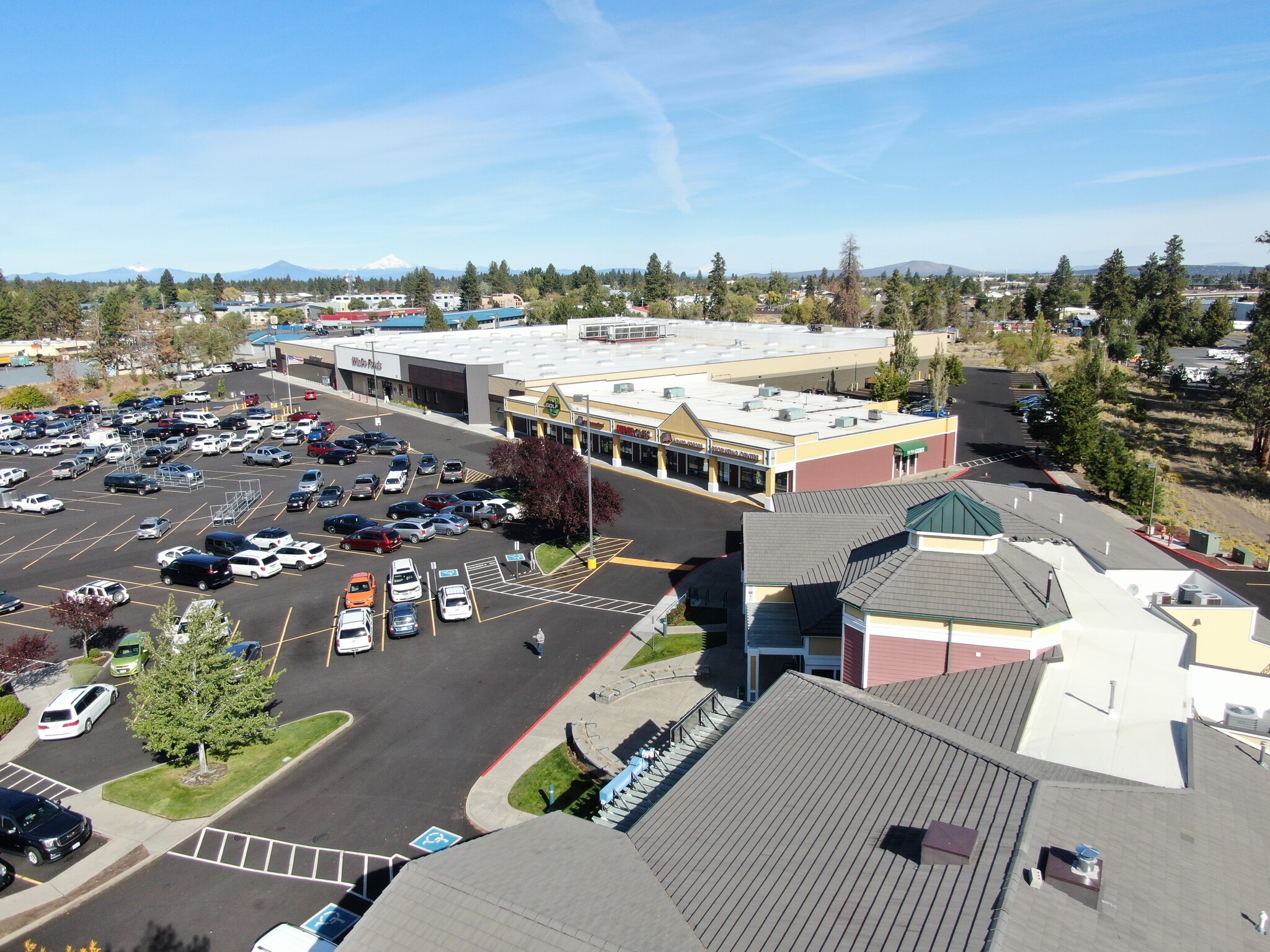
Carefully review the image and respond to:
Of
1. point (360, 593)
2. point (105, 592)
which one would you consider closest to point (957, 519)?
point (360, 593)

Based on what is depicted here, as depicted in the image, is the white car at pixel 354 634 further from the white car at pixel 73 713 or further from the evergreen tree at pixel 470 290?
the evergreen tree at pixel 470 290

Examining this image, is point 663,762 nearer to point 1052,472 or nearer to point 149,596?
point 149,596

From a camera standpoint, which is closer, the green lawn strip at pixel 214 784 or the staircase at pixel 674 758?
the staircase at pixel 674 758

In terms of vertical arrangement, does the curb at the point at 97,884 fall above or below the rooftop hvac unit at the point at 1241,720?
below

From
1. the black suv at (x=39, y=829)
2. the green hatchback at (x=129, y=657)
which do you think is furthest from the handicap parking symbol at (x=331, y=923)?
the green hatchback at (x=129, y=657)

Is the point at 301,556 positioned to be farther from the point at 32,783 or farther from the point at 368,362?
the point at 368,362

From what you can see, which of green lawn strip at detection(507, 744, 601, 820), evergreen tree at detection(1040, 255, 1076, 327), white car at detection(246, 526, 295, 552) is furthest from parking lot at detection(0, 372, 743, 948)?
evergreen tree at detection(1040, 255, 1076, 327)
